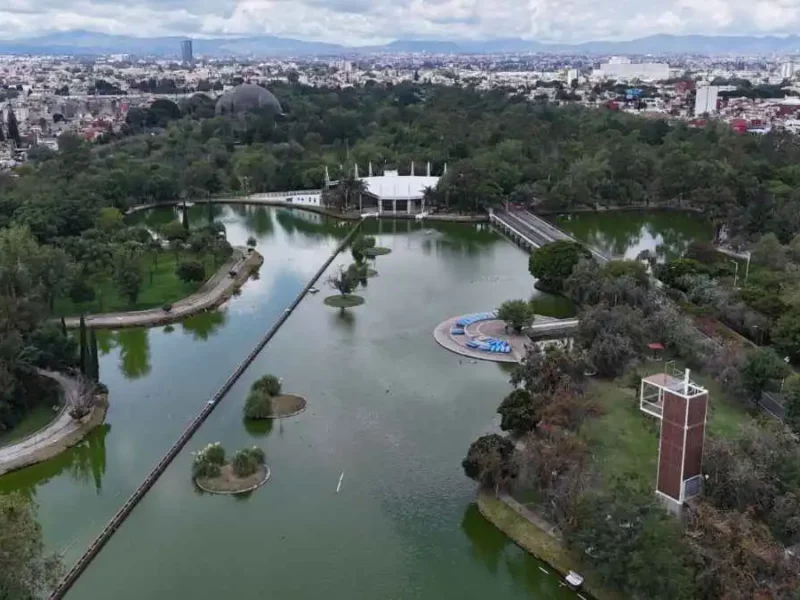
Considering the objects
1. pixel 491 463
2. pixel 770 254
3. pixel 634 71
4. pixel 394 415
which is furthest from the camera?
pixel 634 71

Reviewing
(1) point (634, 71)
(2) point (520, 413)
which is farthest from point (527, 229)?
(1) point (634, 71)

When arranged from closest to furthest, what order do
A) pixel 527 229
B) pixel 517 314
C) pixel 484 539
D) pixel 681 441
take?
pixel 681 441 < pixel 484 539 < pixel 517 314 < pixel 527 229

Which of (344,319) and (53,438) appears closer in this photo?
(53,438)

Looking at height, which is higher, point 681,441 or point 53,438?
point 681,441

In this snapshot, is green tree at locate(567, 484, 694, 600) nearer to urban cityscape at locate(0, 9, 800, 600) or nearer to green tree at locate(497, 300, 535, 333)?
urban cityscape at locate(0, 9, 800, 600)

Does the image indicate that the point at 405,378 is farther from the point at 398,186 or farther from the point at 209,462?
the point at 398,186

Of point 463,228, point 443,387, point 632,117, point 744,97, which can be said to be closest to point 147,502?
point 443,387

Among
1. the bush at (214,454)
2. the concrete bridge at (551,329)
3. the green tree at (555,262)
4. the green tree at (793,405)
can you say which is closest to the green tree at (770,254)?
the green tree at (555,262)

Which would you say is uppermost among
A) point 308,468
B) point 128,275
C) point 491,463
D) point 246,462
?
point 128,275

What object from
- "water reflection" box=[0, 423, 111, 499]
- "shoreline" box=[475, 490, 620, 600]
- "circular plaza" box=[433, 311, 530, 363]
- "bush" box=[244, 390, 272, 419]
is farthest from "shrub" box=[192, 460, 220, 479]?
"circular plaza" box=[433, 311, 530, 363]
